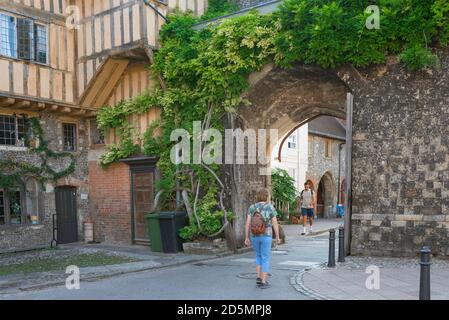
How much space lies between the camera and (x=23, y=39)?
1314 centimetres

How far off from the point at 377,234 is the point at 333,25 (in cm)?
459

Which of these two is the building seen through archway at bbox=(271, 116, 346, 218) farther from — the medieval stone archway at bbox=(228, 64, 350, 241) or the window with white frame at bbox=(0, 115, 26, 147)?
the window with white frame at bbox=(0, 115, 26, 147)

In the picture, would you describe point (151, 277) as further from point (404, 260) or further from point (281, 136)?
point (281, 136)

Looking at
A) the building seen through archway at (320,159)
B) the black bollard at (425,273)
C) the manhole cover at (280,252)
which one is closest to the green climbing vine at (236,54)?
the manhole cover at (280,252)

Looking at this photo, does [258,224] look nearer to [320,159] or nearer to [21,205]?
[21,205]

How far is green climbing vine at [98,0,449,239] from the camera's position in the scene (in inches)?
365

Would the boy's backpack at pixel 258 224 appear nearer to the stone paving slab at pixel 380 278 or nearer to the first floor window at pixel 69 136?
the stone paving slab at pixel 380 278

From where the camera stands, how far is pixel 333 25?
9828mm

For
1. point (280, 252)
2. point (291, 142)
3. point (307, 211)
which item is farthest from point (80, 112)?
point (291, 142)

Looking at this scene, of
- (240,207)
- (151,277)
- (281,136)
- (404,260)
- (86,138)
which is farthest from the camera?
(86,138)

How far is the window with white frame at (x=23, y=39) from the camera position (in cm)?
1277

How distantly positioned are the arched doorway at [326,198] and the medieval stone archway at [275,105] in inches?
570

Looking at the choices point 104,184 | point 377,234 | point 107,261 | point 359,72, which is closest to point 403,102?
point 359,72

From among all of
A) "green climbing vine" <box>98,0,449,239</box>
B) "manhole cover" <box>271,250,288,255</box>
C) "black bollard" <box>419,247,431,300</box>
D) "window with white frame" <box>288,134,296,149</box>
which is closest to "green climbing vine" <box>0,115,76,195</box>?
"green climbing vine" <box>98,0,449,239</box>
